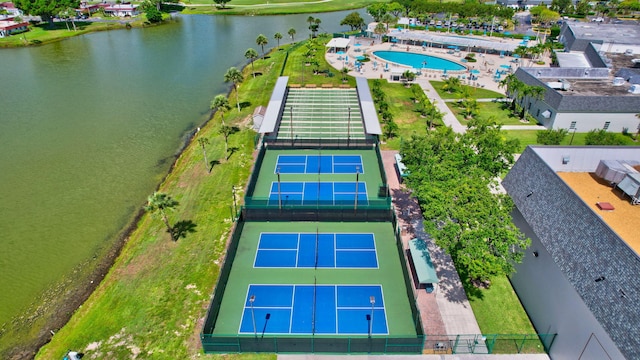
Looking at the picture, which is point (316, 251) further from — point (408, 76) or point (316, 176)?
point (408, 76)

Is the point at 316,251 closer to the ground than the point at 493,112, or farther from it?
closer to the ground

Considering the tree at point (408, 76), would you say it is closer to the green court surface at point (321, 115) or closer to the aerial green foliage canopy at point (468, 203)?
the green court surface at point (321, 115)

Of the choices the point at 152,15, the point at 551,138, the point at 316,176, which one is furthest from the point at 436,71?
the point at 152,15

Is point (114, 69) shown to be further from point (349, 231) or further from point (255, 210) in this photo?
point (349, 231)

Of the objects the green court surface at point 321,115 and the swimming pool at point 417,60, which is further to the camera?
the swimming pool at point 417,60

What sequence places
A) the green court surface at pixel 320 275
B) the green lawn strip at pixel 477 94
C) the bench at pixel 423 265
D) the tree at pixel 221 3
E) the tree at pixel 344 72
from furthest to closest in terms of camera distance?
the tree at pixel 221 3 < the tree at pixel 344 72 < the green lawn strip at pixel 477 94 < the bench at pixel 423 265 < the green court surface at pixel 320 275

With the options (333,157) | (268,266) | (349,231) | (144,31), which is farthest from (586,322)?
(144,31)

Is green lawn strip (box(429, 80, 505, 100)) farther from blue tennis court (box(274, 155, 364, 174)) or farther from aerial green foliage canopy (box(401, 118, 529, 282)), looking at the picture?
aerial green foliage canopy (box(401, 118, 529, 282))

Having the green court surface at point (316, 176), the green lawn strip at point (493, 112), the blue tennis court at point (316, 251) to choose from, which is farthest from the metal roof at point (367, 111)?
the blue tennis court at point (316, 251)
